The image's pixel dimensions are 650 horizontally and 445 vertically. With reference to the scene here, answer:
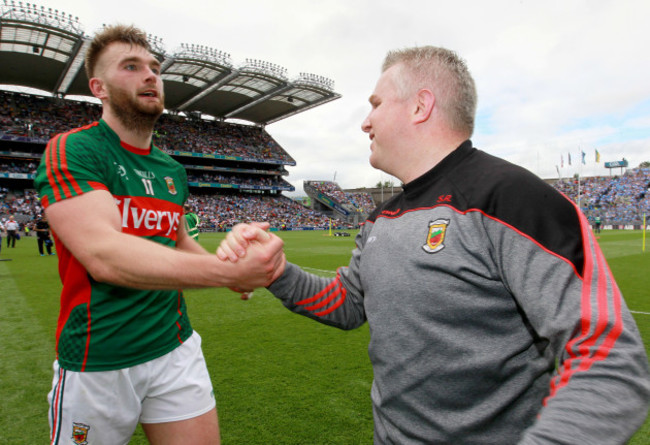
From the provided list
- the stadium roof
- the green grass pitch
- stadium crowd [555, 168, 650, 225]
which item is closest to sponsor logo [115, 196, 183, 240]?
the green grass pitch

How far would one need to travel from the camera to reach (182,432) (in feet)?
6.91

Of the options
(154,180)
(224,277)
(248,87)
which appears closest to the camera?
(224,277)

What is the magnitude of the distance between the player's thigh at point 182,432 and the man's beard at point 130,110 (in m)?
1.67

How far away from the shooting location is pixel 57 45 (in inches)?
1233

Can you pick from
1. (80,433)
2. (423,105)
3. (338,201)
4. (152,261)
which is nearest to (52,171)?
(152,261)

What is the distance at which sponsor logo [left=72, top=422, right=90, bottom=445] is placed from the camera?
192 cm

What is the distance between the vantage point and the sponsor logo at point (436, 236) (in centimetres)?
137

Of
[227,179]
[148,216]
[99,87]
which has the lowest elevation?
[148,216]

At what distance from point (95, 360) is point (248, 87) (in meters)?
44.3

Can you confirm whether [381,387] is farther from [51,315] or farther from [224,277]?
[51,315]

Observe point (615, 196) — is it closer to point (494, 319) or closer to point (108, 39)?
point (494, 319)

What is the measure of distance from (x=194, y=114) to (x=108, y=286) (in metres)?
56.6

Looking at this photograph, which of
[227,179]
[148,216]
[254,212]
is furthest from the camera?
[227,179]

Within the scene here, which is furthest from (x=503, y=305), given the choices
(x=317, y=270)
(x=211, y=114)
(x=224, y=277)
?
(x=211, y=114)
